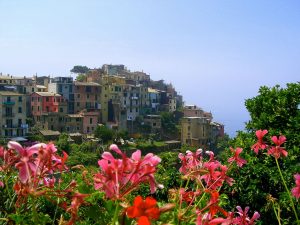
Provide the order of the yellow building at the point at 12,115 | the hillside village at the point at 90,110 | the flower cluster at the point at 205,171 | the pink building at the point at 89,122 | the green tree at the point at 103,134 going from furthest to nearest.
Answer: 1. the pink building at the point at 89,122
2. the green tree at the point at 103,134
3. the hillside village at the point at 90,110
4. the yellow building at the point at 12,115
5. the flower cluster at the point at 205,171

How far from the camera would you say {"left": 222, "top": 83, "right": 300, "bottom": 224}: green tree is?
6.84m

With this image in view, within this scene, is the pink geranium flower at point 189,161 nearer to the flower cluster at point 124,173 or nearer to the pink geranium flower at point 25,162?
the flower cluster at point 124,173

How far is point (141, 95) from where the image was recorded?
53.2m

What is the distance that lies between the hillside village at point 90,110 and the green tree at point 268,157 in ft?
101

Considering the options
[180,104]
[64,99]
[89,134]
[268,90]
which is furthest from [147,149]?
[268,90]

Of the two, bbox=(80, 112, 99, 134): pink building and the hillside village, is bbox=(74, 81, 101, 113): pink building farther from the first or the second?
bbox=(80, 112, 99, 134): pink building

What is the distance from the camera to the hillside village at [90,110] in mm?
38941

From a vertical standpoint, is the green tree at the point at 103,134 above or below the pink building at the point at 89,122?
below

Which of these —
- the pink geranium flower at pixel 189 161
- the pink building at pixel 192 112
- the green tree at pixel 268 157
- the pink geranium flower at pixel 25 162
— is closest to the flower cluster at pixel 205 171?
the pink geranium flower at pixel 189 161

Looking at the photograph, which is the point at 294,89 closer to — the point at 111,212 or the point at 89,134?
the point at 111,212

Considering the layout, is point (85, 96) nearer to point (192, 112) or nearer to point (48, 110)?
point (48, 110)

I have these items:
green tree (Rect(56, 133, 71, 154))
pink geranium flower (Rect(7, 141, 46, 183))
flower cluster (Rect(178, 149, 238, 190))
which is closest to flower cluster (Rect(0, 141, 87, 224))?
pink geranium flower (Rect(7, 141, 46, 183))

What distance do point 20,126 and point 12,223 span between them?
3883 centimetres

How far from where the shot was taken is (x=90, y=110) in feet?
154
